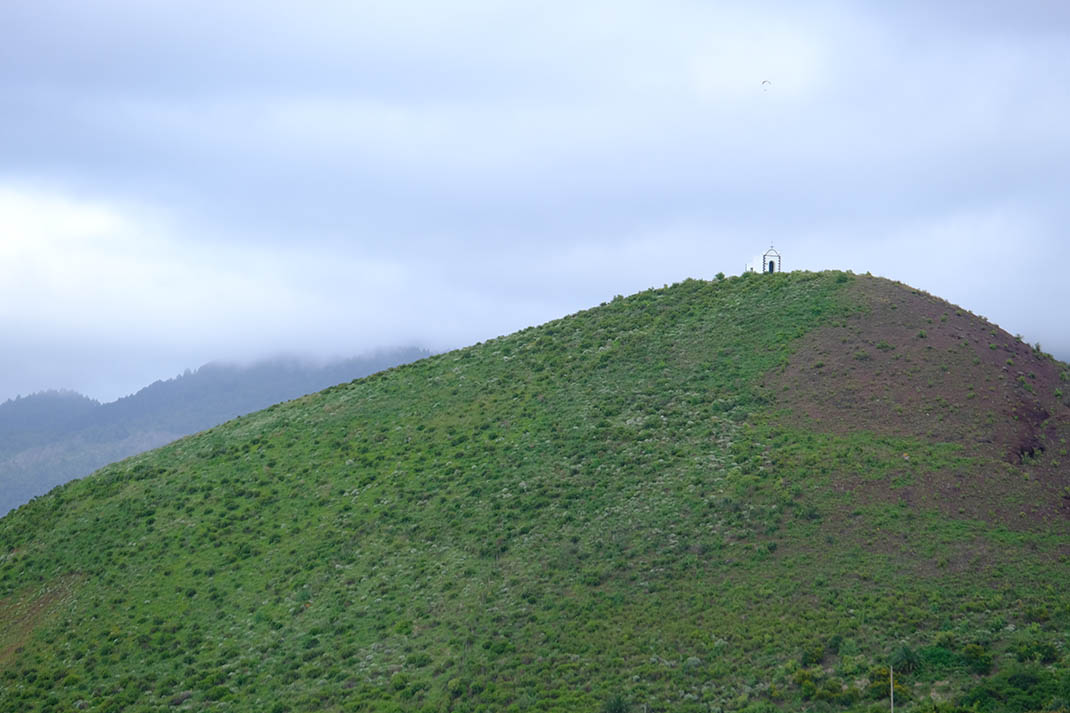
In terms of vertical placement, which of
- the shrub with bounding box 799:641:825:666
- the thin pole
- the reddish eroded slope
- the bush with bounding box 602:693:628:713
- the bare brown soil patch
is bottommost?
the bush with bounding box 602:693:628:713

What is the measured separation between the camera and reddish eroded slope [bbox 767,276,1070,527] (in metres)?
39.6

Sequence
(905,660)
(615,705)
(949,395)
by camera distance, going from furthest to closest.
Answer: (949,395) < (615,705) < (905,660)

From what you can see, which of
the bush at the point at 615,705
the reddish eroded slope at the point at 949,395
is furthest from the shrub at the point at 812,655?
the reddish eroded slope at the point at 949,395

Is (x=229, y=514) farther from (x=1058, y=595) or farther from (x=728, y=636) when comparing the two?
(x=1058, y=595)

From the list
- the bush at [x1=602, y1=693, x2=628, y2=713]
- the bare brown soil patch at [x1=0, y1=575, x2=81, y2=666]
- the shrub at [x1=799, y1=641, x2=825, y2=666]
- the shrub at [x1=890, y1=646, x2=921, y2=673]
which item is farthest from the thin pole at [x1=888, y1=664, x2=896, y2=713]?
the bare brown soil patch at [x1=0, y1=575, x2=81, y2=666]

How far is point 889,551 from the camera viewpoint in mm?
36281

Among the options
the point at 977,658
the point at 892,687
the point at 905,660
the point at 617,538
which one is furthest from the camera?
the point at 617,538

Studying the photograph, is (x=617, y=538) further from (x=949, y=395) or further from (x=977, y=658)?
(x=949, y=395)

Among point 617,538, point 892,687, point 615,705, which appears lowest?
point 615,705

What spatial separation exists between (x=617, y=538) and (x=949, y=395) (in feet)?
60.8

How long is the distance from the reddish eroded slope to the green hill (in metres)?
0.16

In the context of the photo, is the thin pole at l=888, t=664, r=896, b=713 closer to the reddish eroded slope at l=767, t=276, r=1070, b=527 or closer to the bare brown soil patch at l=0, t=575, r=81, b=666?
the reddish eroded slope at l=767, t=276, r=1070, b=527

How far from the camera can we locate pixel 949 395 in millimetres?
46688

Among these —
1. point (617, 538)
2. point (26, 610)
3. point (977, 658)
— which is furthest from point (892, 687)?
point (26, 610)
